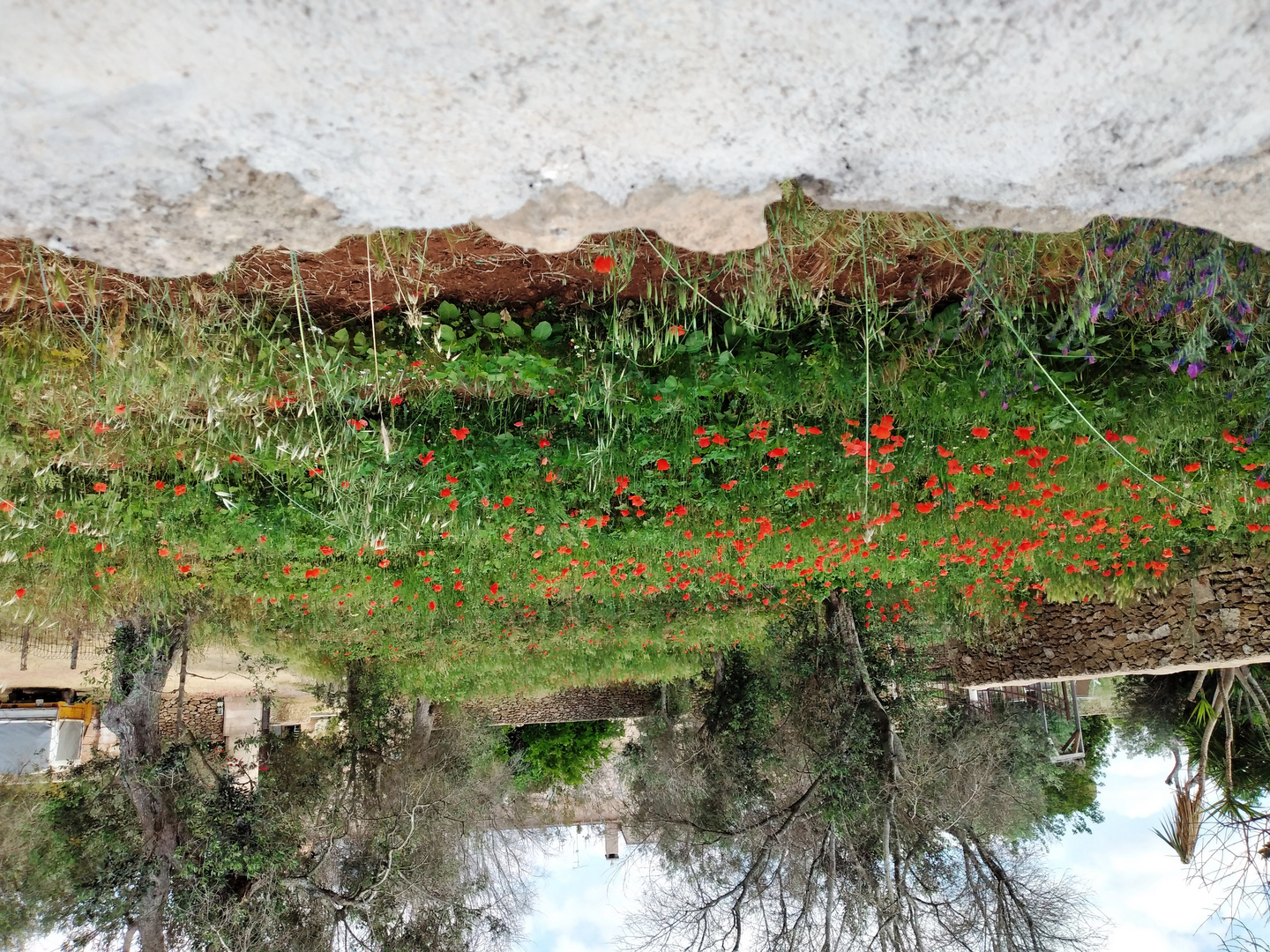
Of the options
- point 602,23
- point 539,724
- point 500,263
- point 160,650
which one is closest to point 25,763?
point 160,650

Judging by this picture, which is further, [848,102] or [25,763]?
[25,763]

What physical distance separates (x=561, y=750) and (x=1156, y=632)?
→ 11539 mm

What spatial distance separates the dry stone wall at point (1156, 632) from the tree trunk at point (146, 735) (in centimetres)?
1047

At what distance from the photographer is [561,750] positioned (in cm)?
1617

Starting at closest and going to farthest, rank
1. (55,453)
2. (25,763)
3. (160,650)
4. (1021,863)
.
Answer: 1. (55,453)
2. (160,650)
3. (1021,863)
4. (25,763)

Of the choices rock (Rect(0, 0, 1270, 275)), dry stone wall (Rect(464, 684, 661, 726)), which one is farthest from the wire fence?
rock (Rect(0, 0, 1270, 275))

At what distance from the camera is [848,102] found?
2057 millimetres

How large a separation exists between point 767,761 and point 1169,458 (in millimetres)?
6529

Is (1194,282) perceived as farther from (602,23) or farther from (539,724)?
(539,724)

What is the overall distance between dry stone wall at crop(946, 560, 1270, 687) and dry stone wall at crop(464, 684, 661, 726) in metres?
6.52

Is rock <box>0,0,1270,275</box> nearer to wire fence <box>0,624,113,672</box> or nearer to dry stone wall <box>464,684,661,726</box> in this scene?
wire fence <box>0,624,113,672</box>

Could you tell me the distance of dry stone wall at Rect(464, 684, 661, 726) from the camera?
14383mm

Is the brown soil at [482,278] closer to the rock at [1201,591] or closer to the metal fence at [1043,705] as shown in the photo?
the rock at [1201,591]

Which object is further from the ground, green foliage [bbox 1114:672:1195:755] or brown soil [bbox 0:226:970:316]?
brown soil [bbox 0:226:970:316]
